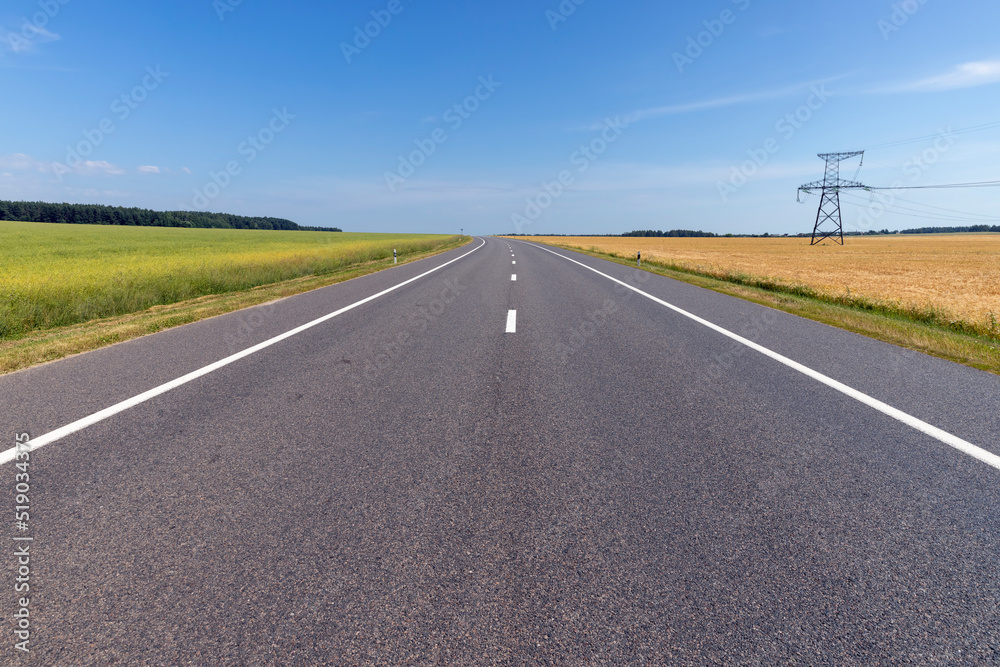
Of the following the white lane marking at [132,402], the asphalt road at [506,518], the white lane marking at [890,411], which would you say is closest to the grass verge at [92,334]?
the asphalt road at [506,518]

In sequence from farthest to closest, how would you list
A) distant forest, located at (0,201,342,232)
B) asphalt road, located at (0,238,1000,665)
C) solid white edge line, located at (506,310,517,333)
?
1. distant forest, located at (0,201,342,232)
2. solid white edge line, located at (506,310,517,333)
3. asphalt road, located at (0,238,1000,665)

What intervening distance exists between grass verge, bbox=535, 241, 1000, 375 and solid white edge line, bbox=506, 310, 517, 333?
6108 mm

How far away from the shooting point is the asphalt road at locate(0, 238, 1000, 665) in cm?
195

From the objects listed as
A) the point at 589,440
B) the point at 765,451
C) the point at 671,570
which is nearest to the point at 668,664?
the point at 671,570

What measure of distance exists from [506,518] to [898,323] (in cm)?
1026

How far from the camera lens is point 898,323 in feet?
30.7

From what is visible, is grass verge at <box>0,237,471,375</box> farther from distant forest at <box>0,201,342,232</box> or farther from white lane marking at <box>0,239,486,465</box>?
distant forest at <box>0,201,342,232</box>

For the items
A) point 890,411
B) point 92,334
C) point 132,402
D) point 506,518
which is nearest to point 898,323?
point 890,411

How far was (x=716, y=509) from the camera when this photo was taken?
112 inches

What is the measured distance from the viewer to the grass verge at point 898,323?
22.7 feet

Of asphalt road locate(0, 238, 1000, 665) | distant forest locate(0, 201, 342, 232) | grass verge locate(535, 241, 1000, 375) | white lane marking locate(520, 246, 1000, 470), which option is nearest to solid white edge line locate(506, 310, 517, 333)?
asphalt road locate(0, 238, 1000, 665)

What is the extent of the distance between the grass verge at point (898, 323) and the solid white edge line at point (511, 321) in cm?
611

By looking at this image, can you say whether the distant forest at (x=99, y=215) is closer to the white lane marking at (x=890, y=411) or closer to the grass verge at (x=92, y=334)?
the grass verge at (x=92, y=334)

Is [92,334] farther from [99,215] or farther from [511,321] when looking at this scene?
[99,215]
